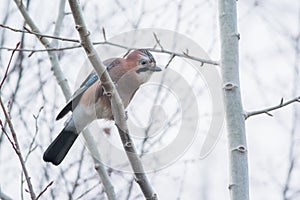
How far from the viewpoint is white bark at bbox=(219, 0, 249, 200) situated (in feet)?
7.36

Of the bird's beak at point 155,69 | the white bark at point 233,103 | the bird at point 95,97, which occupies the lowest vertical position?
the white bark at point 233,103

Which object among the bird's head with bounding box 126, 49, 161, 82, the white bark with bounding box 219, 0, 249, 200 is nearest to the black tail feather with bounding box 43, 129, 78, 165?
the bird's head with bounding box 126, 49, 161, 82

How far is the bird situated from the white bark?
1058 mm

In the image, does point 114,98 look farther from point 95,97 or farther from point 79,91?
point 79,91

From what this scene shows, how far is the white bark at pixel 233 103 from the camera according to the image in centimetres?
224

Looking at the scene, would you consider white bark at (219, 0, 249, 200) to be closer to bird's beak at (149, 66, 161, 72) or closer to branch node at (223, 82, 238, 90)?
branch node at (223, 82, 238, 90)

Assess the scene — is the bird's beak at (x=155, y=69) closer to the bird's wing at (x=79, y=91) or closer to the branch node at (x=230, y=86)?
the bird's wing at (x=79, y=91)

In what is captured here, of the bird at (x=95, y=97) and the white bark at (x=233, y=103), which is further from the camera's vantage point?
the bird at (x=95, y=97)

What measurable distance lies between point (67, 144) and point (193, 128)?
933 mm

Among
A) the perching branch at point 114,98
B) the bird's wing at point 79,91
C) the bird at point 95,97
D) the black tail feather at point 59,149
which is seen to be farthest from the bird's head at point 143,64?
the perching branch at point 114,98

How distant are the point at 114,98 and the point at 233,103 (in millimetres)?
509

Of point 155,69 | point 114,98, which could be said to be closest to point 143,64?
point 155,69

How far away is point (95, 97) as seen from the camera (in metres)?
3.48

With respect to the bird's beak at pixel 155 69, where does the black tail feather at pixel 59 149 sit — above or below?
below
